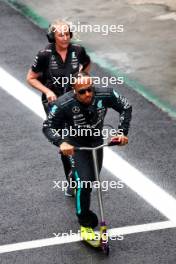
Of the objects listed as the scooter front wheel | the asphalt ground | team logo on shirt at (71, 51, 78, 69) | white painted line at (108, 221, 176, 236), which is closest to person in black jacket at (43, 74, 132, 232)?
the scooter front wheel

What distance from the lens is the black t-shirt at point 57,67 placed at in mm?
10227

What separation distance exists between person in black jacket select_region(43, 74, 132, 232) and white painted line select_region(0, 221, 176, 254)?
1.28 ft

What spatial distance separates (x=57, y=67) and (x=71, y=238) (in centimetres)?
217

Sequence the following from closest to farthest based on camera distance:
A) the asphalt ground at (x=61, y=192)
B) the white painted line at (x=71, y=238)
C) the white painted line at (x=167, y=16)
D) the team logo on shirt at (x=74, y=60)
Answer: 1. the asphalt ground at (x=61, y=192)
2. the white painted line at (x=71, y=238)
3. the team logo on shirt at (x=74, y=60)
4. the white painted line at (x=167, y=16)

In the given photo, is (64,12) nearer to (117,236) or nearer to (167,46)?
(167,46)

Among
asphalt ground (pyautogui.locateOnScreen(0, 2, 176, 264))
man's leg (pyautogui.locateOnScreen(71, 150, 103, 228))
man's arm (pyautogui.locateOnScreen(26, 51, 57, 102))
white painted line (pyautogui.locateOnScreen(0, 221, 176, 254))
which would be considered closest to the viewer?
man's leg (pyautogui.locateOnScreen(71, 150, 103, 228))

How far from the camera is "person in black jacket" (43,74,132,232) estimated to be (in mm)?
9125

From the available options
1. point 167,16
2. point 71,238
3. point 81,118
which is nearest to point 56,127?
point 81,118

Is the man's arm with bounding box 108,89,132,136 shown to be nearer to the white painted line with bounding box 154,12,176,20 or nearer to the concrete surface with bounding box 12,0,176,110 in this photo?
the concrete surface with bounding box 12,0,176,110

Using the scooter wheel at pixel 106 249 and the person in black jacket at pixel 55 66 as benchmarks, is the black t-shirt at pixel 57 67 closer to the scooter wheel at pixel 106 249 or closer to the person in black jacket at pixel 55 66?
the person in black jacket at pixel 55 66

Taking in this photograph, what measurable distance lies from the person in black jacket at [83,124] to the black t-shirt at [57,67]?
0.94m

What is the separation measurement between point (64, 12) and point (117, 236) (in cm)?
882

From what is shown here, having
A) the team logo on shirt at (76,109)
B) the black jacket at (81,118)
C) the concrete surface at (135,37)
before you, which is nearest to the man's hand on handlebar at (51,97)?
the black jacket at (81,118)

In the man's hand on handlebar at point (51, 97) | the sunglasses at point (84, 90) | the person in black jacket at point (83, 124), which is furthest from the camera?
the man's hand on handlebar at point (51, 97)
